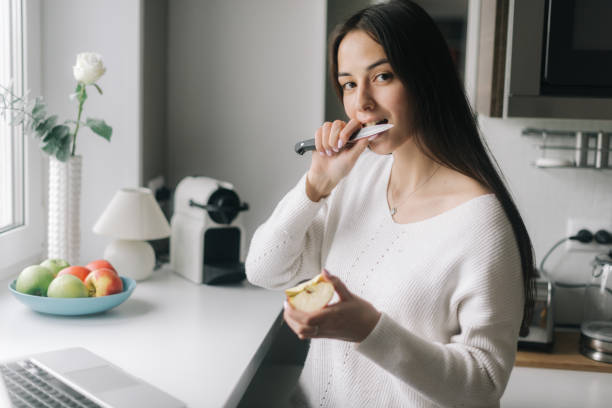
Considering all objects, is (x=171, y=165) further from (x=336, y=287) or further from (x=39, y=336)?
(x=336, y=287)

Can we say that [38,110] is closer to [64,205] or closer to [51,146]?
[51,146]

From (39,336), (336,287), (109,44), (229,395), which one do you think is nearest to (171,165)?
(109,44)

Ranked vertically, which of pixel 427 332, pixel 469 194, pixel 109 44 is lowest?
pixel 427 332

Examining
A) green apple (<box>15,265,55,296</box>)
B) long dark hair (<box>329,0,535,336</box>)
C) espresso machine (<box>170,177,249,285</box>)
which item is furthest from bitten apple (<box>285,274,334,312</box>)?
espresso machine (<box>170,177,249,285</box>)

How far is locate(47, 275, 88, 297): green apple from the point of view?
143cm

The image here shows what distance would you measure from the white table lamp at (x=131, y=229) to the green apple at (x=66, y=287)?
29cm

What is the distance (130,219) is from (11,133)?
41 cm

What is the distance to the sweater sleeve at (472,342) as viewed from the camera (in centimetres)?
98

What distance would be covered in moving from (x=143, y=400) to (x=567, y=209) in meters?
1.31

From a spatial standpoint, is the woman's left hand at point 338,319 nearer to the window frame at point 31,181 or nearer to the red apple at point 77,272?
the red apple at point 77,272

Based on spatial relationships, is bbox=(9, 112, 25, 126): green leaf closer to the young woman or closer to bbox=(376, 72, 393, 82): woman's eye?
the young woman

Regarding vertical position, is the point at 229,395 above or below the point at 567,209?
below

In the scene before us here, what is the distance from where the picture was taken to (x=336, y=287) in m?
0.92

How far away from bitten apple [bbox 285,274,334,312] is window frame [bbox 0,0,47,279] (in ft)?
3.52
